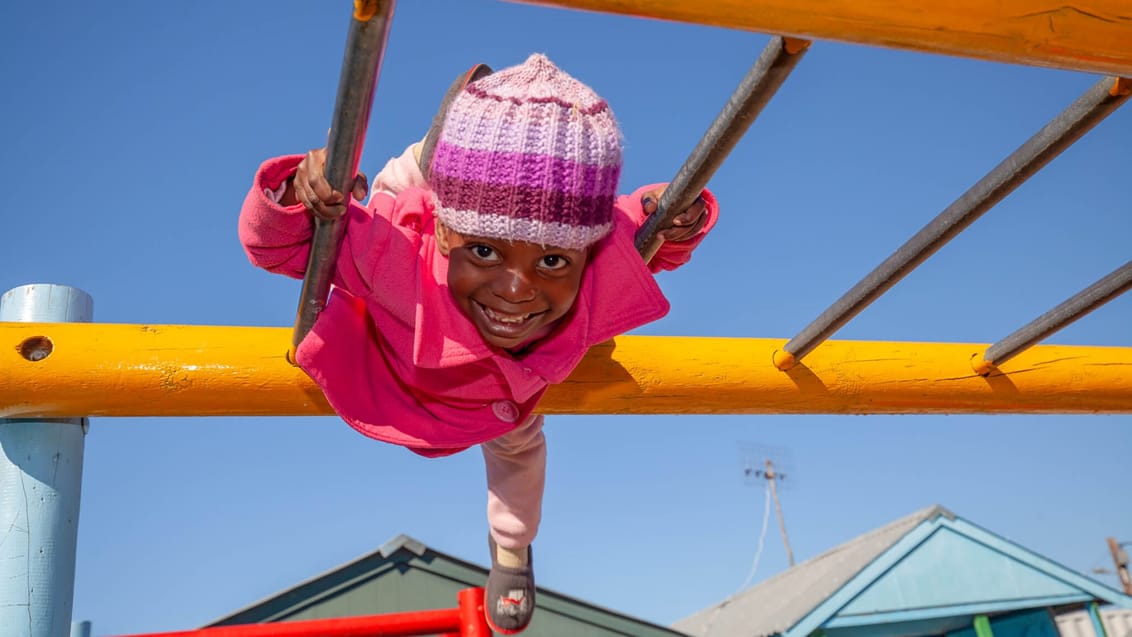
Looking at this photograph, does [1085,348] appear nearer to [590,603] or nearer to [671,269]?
[671,269]

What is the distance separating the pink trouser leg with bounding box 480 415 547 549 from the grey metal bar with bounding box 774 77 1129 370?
0.61 m

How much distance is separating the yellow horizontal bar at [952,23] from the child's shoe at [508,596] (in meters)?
1.54

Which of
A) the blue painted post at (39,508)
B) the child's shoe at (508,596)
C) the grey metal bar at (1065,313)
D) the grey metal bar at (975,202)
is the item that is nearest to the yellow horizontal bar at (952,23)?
the grey metal bar at (975,202)

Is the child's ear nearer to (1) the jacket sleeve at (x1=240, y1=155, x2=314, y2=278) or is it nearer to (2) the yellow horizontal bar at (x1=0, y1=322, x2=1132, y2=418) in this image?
(1) the jacket sleeve at (x1=240, y1=155, x2=314, y2=278)

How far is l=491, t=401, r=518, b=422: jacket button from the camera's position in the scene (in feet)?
6.24

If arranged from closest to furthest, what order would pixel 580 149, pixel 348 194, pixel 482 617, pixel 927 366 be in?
pixel 348 194, pixel 580 149, pixel 927 366, pixel 482 617

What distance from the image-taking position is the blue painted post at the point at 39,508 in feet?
6.30

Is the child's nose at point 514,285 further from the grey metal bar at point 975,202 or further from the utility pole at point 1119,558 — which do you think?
the utility pole at point 1119,558

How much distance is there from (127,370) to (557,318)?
812mm

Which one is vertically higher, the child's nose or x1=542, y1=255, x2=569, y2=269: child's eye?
x1=542, y1=255, x2=569, y2=269: child's eye

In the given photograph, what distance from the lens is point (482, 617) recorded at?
2.47 m

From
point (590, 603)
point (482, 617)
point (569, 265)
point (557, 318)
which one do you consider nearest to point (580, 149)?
point (569, 265)

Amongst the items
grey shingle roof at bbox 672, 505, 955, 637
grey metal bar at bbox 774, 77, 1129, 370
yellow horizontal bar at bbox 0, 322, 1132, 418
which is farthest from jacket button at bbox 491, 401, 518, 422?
grey shingle roof at bbox 672, 505, 955, 637

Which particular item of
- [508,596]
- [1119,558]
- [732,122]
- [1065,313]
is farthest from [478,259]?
[1119,558]
